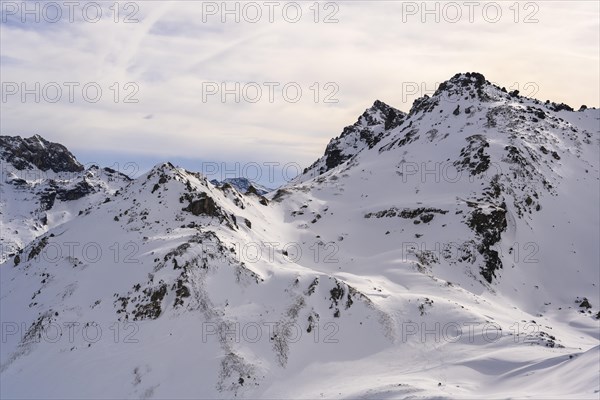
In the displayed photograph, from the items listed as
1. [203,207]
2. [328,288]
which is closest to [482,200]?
[328,288]

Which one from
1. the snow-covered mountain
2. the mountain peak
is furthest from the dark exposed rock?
the mountain peak

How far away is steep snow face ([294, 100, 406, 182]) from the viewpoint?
111938 millimetres

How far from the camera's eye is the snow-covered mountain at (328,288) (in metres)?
30.2

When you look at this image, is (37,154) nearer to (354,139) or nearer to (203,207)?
(354,139)

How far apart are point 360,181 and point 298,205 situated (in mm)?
11970

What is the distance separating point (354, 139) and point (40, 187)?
3812 inches

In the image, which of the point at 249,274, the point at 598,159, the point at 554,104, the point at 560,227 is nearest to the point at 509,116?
the point at 598,159

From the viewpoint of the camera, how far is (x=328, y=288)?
37.9 metres

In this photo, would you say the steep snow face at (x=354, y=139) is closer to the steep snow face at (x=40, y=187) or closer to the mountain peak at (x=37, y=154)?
the steep snow face at (x=40, y=187)


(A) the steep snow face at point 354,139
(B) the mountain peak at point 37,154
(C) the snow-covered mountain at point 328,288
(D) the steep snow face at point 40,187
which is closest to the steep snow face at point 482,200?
(C) the snow-covered mountain at point 328,288

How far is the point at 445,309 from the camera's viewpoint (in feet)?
126

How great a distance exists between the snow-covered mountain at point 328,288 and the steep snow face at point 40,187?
75644mm

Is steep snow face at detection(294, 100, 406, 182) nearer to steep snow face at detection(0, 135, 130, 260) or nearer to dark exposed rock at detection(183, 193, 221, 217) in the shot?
steep snow face at detection(0, 135, 130, 260)

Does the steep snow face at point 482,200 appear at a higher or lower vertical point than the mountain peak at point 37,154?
lower
